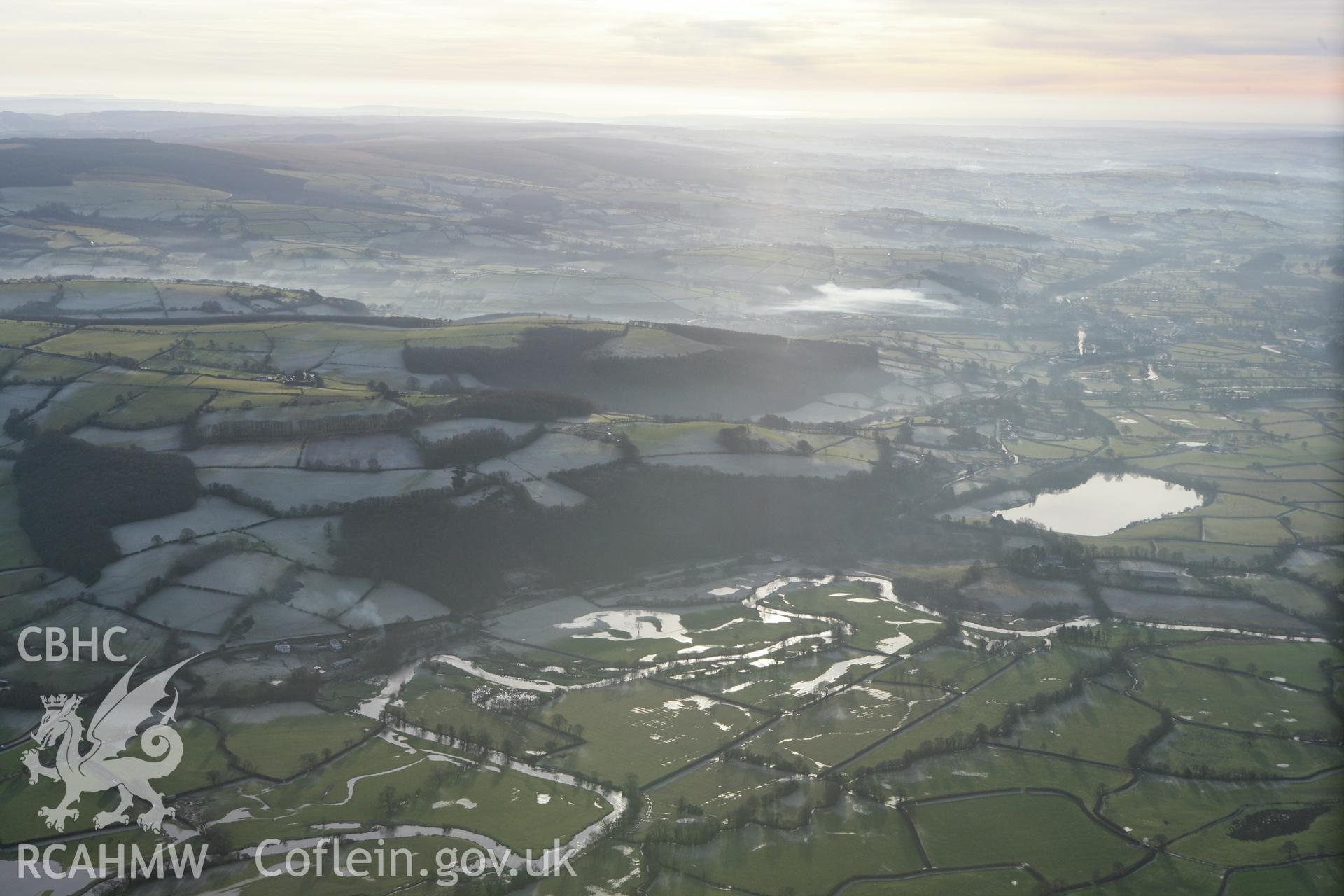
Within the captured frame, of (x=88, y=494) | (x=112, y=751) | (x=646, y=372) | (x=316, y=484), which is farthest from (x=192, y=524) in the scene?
(x=646, y=372)

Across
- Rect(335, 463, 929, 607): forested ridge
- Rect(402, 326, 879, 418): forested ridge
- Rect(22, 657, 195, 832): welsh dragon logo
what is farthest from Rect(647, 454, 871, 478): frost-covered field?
Rect(22, 657, 195, 832): welsh dragon logo

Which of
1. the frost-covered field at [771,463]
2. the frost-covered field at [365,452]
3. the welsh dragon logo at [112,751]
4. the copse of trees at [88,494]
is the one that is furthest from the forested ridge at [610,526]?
the welsh dragon logo at [112,751]

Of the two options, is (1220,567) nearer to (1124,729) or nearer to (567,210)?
(1124,729)

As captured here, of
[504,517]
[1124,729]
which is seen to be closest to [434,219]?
[504,517]

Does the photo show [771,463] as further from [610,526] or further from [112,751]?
[112,751]

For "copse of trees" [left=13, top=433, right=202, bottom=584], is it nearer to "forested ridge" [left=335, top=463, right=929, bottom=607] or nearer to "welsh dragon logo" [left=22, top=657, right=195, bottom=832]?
"forested ridge" [left=335, top=463, right=929, bottom=607]

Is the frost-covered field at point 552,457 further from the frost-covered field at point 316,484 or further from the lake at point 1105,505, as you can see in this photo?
the lake at point 1105,505
